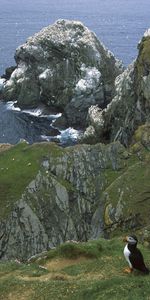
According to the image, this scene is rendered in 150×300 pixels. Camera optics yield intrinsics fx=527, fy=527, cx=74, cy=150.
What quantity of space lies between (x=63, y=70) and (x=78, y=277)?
85.8 metres

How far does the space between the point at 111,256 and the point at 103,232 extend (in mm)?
15442

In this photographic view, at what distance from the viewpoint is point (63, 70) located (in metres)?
110

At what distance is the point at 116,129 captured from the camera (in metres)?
84.4

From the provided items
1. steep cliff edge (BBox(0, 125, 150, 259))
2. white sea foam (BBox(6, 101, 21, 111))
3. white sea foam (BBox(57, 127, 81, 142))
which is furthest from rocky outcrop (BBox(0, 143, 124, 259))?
white sea foam (BBox(6, 101, 21, 111))

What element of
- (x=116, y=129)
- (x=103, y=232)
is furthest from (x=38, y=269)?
(x=116, y=129)

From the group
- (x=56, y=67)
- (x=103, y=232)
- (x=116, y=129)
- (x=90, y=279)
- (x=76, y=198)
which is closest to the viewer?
(x=90, y=279)

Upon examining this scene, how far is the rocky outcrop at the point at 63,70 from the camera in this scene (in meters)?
107

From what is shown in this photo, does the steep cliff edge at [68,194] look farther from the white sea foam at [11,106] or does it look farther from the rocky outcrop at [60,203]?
the white sea foam at [11,106]

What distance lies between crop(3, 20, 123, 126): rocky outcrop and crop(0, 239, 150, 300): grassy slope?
73686 millimetres

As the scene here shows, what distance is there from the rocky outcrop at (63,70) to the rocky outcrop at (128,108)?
15.8 meters

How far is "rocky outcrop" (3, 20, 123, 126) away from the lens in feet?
351

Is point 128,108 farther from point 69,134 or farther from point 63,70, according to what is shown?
point 63,70

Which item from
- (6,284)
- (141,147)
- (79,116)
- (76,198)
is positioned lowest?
(79,116)

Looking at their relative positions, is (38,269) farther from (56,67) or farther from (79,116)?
(56,67)
